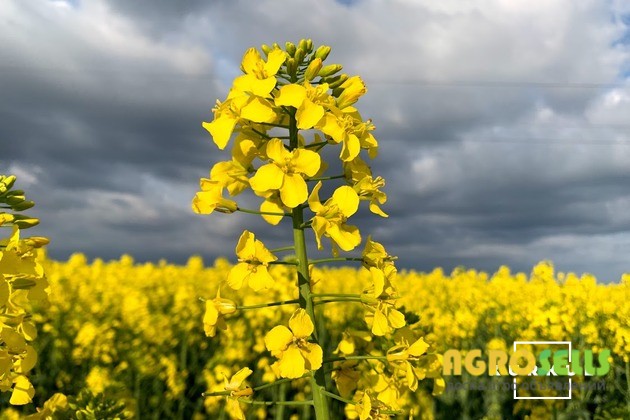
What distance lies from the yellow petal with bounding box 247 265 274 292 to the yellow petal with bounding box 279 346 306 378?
→ 0.79ft

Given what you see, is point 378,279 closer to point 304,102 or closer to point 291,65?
point 304,102

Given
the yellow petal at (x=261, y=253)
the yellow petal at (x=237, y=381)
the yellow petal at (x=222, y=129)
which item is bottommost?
the yellow petal at (x=237, y=381)

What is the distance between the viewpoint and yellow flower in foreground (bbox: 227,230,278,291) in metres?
2.19

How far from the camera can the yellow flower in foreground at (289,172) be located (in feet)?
7.13

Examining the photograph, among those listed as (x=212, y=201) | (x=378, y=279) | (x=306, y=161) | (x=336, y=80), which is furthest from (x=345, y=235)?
(x=336, y=80)

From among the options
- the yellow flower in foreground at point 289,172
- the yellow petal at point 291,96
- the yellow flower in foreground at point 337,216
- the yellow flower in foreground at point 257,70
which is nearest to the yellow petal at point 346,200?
the yellow flower in foreground at point 337,216

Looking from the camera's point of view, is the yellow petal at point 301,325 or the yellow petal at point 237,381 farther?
the yellow petal at point 237,381

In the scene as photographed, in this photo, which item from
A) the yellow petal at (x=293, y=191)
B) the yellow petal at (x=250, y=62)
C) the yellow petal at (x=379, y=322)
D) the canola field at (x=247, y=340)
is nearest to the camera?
the yellow petal at (x=293, y=191)

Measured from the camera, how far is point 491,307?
902 cm

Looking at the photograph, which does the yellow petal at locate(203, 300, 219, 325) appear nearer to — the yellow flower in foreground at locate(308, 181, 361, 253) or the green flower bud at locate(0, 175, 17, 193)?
the yellow flower in foreground at locate(308, 181, 361, 253)

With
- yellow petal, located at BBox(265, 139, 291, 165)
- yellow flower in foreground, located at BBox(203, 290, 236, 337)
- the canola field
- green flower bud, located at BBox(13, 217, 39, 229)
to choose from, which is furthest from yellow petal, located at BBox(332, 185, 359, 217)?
the canola field

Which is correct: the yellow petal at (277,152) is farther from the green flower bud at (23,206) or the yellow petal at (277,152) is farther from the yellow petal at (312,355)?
the green flower bud at (23,206)

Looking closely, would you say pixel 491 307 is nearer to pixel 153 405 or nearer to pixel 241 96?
pixel 153 405

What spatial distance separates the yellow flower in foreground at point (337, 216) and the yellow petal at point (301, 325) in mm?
249
